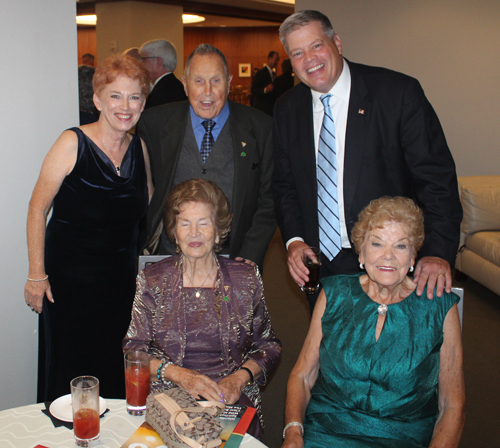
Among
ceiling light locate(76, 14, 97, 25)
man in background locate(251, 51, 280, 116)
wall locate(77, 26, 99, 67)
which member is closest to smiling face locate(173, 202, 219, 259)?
man in background locate(251, 51, 280, 116)

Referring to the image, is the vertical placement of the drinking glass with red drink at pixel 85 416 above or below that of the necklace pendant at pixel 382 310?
below

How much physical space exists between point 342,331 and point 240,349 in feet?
1.52

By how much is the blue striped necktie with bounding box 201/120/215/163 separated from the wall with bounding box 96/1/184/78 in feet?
24.5

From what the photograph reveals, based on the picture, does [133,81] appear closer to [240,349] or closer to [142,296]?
[142,296]

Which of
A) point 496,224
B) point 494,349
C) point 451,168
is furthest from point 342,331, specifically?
point 496,224

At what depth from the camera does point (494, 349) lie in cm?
401

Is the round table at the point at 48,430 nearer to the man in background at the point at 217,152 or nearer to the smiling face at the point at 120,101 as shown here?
the man in background at the point at 217,152

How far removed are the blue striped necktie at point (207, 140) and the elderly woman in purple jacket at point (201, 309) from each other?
533 millimetres

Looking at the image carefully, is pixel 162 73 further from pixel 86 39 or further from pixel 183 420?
pixel 86 39

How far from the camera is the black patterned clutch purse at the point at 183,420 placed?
1.38 metres

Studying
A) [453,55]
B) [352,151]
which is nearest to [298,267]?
[352,151]

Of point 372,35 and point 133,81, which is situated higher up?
point 372,35


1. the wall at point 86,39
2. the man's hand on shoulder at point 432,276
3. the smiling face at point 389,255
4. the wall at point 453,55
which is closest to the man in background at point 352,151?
the man's hand on shoulder at point 432,276

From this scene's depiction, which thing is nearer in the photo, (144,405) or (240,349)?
(144,405)
